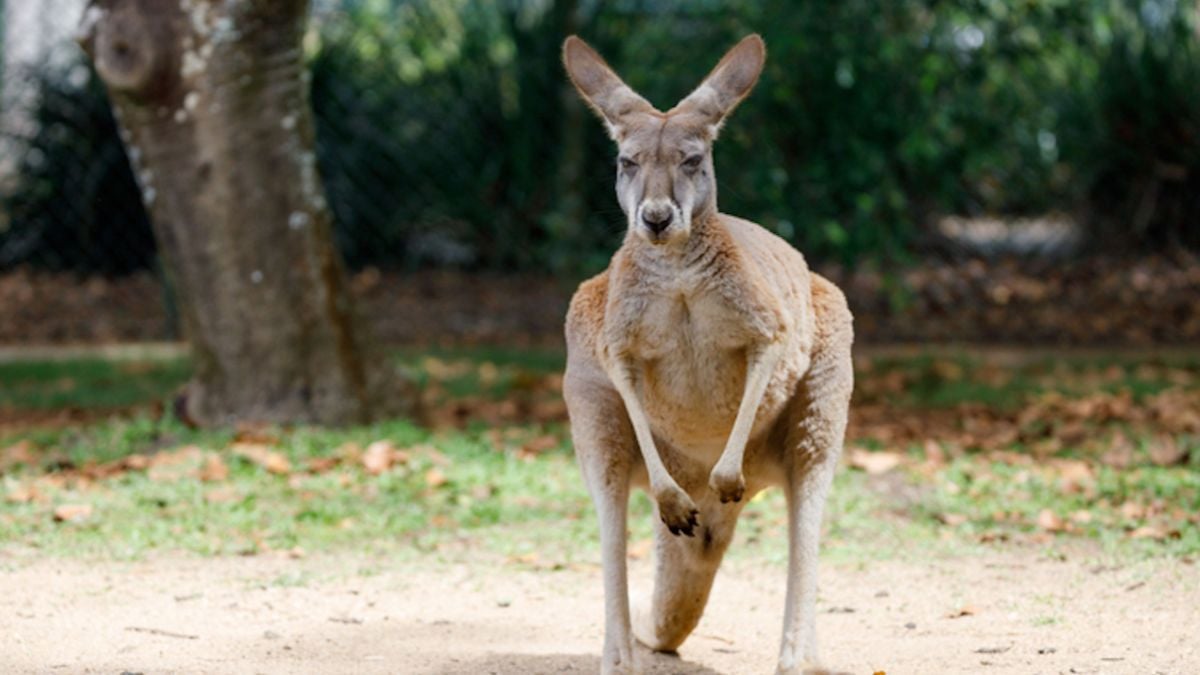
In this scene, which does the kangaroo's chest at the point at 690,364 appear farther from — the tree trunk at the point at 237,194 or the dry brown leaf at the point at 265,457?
the tree trunk at the point at 237,194

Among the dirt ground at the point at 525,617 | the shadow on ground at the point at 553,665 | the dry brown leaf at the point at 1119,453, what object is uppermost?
the dry brown leaf at the point at 1119,453

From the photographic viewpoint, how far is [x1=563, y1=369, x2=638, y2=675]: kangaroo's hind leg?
3385 millimetres

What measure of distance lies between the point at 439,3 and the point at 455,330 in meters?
2.30

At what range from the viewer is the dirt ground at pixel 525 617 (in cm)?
356

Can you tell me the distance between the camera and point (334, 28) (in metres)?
9.94

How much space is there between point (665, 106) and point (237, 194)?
2.34m

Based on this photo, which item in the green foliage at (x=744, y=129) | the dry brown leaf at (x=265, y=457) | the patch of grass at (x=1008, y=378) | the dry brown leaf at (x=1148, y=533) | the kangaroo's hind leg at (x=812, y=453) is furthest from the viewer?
the green foliage at (x=744, y=129)

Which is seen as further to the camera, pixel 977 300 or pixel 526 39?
pixel 526 39

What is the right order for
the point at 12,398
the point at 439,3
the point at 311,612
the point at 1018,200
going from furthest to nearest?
the point at 439,3, the point at 1018,200, the point at 12,398, the point at 311,612

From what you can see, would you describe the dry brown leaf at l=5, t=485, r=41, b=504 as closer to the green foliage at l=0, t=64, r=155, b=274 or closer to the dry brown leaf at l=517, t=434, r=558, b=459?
the dry brown leaf at l=517, t=434, r=558, b=459

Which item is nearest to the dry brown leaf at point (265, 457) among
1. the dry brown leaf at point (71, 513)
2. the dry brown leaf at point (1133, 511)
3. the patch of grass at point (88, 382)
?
the dry brown leaf at point (71, 513)

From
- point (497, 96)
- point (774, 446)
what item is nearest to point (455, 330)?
point (497, 96)

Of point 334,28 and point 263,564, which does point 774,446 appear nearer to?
point 263,564

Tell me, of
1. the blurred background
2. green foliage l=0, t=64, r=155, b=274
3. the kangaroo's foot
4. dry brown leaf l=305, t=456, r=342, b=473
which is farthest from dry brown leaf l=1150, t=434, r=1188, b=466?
green foliage l=0, t=64, r=155, b=274
